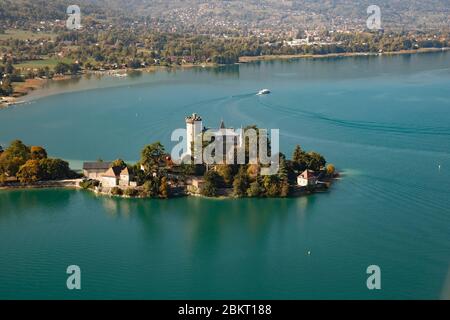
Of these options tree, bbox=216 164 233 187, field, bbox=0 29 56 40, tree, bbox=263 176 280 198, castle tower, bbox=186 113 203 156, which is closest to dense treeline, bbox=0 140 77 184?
castle tower, bbox=186 113 203 156

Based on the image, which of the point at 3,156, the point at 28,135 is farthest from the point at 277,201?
the point at 28,135

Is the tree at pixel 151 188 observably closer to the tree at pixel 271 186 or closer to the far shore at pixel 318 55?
the tree at pixel 271 186

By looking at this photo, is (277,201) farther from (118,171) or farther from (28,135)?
(28,135)

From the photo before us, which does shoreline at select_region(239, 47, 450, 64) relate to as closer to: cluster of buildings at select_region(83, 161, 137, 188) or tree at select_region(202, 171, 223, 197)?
cluster of buildings at select_region(83, 161, 137, 188)

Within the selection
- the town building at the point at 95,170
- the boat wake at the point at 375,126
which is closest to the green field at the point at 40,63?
the boat wake at the point at 375,126

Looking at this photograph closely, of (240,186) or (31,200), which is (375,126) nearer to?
(240,186)
